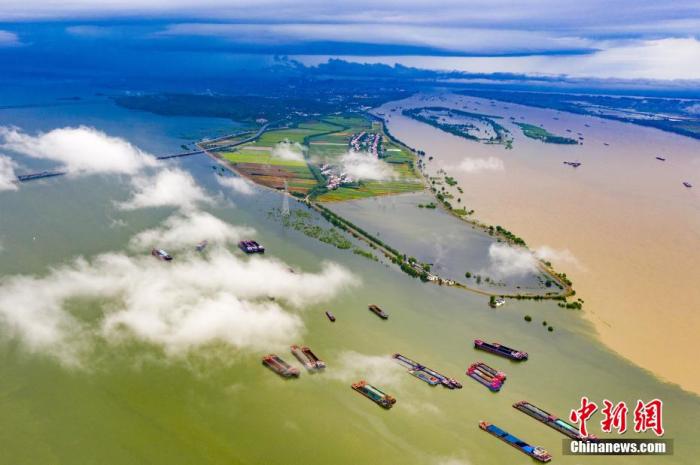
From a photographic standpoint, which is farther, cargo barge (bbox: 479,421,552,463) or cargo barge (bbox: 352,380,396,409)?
cargo barge (bbox: 352,380,396,409)

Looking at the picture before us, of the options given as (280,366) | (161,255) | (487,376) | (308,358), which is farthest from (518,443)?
(161,255)

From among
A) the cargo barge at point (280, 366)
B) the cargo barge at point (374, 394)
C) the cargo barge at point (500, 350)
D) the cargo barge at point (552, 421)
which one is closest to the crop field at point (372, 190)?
the cargo barge at point (500, 350)

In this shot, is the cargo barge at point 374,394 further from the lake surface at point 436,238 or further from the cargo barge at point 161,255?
the cargo barge at point 161,255

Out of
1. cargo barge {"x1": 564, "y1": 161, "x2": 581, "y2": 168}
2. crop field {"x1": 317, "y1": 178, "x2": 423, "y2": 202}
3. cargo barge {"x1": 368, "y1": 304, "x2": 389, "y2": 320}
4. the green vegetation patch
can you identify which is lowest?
cargo barge {"x1": 368, "y1": 304, "x2": 389, "y2": 320}

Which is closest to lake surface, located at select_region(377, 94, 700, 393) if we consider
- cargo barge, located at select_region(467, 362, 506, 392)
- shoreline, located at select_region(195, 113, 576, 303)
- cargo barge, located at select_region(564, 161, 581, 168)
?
cargo barge, located at select_region(564, 161, 581, 168)

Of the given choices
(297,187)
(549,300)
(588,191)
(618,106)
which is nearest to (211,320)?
(549,300)

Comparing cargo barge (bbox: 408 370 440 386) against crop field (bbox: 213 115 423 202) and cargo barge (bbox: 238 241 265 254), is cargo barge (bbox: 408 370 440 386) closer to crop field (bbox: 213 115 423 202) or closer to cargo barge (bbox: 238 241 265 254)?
cargo barge (bbox: 238 241 265 254)

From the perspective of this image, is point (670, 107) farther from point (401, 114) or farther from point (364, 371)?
point (364, 371)
